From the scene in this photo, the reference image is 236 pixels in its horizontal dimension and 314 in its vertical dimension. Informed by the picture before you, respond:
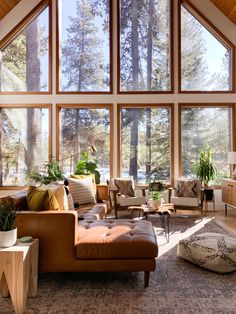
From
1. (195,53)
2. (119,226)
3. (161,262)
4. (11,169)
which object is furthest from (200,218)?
(11,169)

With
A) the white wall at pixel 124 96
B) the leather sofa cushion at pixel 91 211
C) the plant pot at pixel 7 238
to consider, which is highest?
the white wall at pixel 124 96

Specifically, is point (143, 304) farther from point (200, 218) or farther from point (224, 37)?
point (224, 37)

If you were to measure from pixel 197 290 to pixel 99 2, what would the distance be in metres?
6.82

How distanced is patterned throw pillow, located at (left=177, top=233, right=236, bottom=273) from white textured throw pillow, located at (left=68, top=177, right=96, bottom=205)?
6.17ft

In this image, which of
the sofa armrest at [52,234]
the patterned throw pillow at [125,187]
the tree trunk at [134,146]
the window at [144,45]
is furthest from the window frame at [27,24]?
the sofa armrest at [52,234]

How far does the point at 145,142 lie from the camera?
7504 mm

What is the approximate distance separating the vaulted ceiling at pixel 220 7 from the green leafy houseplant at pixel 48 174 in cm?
362

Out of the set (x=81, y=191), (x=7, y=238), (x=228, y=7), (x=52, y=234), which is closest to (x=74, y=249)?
(x=52, y=234)

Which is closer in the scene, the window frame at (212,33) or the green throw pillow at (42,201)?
the green throw pillow at (42,201)

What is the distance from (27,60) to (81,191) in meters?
4.00

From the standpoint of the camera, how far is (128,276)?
3.24 m

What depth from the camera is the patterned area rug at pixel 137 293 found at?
2.57 metres

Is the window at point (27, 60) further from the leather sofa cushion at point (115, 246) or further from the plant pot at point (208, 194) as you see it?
the leather sofa cushion at point (115, 246)

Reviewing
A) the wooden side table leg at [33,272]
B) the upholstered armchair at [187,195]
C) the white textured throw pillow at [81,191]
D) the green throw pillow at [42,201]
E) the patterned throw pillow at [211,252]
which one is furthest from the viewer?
the upholstered armchair at [187,195]
